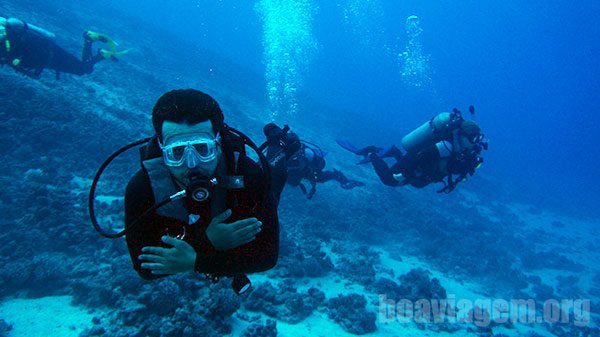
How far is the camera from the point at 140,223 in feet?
8.36

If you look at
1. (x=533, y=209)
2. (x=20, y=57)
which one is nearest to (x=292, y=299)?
(x=20, y=57)

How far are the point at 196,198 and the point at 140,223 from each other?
0.81m

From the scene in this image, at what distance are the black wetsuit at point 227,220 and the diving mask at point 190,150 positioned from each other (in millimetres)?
283

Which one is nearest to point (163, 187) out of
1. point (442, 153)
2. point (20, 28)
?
point (442, 153)

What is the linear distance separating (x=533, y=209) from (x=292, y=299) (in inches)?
1191

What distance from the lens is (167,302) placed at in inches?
212

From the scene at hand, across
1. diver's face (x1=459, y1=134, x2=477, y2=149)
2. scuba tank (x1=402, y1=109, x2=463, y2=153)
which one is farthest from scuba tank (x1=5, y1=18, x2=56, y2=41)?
diver's face (x1=459, y1=134, x2=477, y2=149)

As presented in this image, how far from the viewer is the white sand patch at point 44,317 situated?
5.20m

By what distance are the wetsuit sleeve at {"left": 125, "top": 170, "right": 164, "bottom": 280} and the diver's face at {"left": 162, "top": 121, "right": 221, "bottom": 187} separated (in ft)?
1.33

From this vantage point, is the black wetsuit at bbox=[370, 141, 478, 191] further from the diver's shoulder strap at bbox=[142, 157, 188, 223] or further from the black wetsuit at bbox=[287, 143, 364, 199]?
the diver's shoulder strap at bbox=[142, 157, 188, 223]

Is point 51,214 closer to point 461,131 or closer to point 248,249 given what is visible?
point 248,249

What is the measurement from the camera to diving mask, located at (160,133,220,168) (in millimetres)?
2244

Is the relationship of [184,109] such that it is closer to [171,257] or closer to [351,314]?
[171,257]

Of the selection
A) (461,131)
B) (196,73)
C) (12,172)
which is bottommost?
(12,172)
